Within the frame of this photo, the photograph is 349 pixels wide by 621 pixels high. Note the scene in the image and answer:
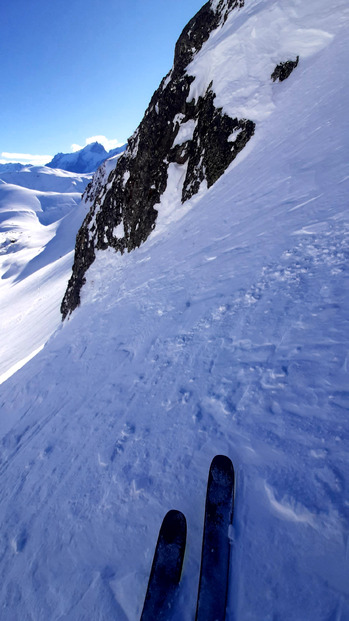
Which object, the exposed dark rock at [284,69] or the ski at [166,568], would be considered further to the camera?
the exposed dark rock at [284,69]

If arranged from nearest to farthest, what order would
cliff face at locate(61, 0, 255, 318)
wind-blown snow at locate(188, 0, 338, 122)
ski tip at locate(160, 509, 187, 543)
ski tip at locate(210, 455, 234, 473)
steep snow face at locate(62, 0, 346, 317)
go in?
ski tip at locate(160, 509, 187, 543), ski tip at locate(210, 455, 234, 473), wind-blown snow at locate(188, 0, 338, 122), steep snow face at locate(62, 0, 346, 317), cliff face at locate(61, 0, 255, 318)

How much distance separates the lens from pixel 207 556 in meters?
2.10

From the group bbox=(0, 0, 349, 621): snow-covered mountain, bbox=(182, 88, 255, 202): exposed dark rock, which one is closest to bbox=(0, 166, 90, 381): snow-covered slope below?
bbox=(0, 0, 349, 621): snow-covered mountain

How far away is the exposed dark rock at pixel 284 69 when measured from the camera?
1050 centimetres

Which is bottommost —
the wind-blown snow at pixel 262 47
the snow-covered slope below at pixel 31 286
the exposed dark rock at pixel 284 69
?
the snow-covered slope below at pixel 31 286

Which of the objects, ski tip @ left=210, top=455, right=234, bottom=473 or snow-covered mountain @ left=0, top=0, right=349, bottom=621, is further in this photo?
ski tip @ left=210, top=455, right=234, bottom=473

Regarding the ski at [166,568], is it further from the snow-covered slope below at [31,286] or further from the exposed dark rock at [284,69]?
the exposed dark rock at [284,69]

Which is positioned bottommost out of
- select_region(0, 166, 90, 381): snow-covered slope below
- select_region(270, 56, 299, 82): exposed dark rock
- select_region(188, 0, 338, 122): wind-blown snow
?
select_region(0, 166, 90, 381): snow-covered slope below

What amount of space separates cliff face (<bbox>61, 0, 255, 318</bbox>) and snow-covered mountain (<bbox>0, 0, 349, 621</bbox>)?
2398 mm

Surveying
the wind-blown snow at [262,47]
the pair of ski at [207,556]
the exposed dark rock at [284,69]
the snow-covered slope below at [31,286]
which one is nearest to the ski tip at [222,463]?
the pair of ski at [207,556]

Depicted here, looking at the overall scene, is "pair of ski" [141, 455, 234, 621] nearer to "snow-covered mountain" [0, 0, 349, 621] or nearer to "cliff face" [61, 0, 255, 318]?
"snow-covered mountain" [0, 0, 349, 621]

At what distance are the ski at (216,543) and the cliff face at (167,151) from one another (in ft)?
34.8

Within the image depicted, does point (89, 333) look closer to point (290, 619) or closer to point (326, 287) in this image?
point (326, 287)

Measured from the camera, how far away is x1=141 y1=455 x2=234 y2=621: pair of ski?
193cm
